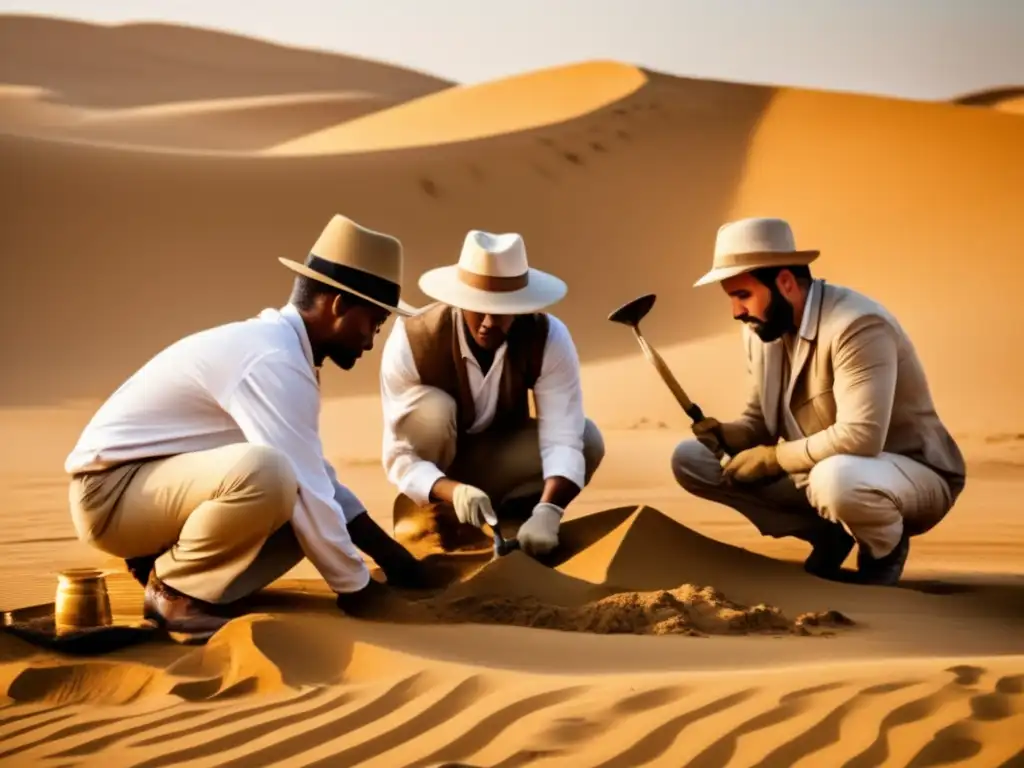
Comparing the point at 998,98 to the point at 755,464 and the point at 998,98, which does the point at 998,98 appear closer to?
the point at 998,98

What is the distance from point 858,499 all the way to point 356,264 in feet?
6.34

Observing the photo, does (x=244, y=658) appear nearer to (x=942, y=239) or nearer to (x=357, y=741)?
(x=357, y=741)

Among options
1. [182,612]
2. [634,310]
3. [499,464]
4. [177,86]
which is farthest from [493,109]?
[182,612]

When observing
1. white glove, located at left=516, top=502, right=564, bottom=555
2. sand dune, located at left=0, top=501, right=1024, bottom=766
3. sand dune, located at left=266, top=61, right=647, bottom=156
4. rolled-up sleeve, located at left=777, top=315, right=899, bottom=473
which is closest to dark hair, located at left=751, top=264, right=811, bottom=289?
rolled-up sleeve, located at left=777, top=315, right=899, bottom=473

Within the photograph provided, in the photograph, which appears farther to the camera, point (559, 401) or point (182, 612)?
point (559, 401)

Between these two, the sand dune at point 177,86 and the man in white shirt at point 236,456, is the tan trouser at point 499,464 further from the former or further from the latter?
the sand dune at point 177,86

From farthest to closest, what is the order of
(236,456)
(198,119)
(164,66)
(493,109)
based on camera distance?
(164,66)
(198,119)
(493,109)
(236,456)

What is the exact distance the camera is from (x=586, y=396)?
13.4m

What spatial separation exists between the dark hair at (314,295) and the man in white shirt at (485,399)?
28.1 inches

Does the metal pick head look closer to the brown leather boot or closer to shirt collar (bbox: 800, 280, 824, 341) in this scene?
shirt collar (bbox: 800, 280, 824, 341)

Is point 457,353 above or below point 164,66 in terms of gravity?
below

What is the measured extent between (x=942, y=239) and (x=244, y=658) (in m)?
15.0

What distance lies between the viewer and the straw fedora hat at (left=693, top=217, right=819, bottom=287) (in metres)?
5.05

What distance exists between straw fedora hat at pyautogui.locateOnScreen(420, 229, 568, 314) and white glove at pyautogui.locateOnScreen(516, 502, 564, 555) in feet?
2.33
